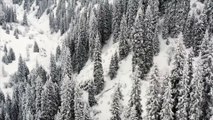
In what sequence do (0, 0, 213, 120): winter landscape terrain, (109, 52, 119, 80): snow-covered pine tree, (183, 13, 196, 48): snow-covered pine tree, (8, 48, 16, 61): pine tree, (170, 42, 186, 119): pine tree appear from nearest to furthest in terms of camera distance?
(170, 42, 186, 119): pine tree < (0, 0, 213, 120): winter landscape terrain < (183, 13, 196, 48): snow-covered pine tree < (109, 52, 119, 80): snow-covered pine tree < (8, 48, 16, 61): pine tree

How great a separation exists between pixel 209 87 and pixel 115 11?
52.8 metres

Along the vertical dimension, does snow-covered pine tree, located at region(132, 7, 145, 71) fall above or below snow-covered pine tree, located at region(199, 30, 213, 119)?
above

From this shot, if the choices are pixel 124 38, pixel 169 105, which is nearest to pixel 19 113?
pixel 124 38

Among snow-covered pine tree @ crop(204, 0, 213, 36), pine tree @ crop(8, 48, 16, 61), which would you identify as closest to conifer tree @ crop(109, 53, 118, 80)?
snow-covered pine tree @ crop(204, 0, 213, 36)

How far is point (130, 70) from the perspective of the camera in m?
66.9

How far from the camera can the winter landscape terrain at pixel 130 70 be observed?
39219 mm

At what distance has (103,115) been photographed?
5978 centimetres

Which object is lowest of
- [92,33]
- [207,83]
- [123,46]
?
[207,83]

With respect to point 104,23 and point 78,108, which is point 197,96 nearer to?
point 78,108

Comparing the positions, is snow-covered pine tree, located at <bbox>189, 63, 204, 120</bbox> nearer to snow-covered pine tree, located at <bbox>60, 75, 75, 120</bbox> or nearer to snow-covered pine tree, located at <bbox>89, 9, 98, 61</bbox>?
snow-covered pine tree, located at <bbox>60, 75, 75, 120</bbox>

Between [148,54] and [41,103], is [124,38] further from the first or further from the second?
[41,103]

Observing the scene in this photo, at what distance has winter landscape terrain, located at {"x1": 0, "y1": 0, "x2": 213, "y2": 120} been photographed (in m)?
39.2

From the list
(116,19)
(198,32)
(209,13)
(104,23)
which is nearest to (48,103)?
(116,19)

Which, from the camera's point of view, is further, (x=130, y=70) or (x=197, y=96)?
(x=130, y=70)
